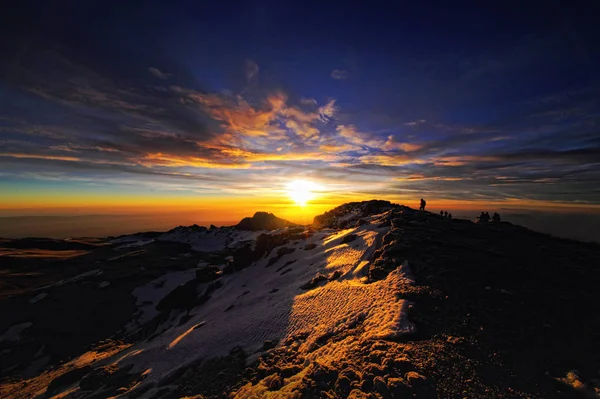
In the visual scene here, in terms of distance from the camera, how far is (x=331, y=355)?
1548 cm

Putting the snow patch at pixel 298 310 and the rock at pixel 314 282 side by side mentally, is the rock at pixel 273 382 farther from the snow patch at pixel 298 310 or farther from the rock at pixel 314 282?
the rock at pixel 314 282

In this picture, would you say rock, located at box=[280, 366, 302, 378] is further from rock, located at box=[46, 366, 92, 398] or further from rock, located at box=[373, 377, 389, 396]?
rock, located at box=[46, 366, 92, 398]

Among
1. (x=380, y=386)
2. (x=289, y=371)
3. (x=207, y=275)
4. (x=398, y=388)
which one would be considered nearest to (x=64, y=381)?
(x=207, y=275)

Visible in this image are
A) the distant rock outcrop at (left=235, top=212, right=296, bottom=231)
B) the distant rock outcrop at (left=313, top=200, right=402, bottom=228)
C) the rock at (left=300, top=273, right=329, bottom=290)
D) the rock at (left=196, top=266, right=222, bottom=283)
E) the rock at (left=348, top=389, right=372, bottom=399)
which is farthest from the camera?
the distant rock outcrop at (left=235, top=212, right=296, bottom=231)

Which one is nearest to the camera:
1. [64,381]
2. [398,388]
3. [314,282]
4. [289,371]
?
[398,388]

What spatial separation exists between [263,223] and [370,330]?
131 m

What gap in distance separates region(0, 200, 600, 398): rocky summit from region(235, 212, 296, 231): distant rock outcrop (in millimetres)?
91164

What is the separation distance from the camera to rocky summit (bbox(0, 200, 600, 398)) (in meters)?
12.6

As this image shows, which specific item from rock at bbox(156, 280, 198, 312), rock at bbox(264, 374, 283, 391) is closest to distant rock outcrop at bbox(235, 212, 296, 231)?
rock at bbox(156, 280, 198, 312)

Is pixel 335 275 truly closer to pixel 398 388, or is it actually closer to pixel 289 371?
pixel 289 371

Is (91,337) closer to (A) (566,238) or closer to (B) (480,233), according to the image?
(B) (480,233)

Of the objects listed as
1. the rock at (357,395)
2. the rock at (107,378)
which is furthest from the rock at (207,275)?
the rock at (357,395)

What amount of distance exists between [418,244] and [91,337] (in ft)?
195

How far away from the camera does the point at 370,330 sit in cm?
1697
